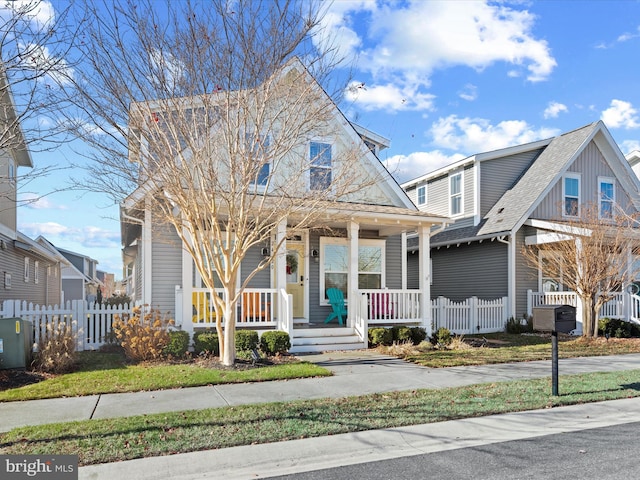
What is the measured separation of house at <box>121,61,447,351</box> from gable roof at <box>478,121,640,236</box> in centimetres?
424

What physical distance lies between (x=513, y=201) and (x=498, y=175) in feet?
5.35

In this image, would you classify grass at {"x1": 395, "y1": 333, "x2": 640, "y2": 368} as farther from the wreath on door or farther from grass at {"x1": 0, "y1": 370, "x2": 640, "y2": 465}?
the wreath on door

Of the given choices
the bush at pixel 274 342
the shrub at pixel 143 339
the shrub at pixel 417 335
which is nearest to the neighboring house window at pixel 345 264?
the shrub at pixel 417 335

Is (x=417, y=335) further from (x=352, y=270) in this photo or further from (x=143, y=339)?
(x=143, y=339)

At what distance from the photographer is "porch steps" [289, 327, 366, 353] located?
1109 centimetres

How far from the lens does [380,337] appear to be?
11656 mm

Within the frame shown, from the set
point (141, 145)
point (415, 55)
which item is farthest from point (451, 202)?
point (141, 145)

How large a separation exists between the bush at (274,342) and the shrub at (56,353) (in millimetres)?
3631

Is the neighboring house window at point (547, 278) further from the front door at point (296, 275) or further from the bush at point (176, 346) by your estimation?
the bush at point (176, 346)

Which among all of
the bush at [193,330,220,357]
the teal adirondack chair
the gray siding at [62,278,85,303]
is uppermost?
the teal adirondack chair

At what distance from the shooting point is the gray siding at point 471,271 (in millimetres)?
16703

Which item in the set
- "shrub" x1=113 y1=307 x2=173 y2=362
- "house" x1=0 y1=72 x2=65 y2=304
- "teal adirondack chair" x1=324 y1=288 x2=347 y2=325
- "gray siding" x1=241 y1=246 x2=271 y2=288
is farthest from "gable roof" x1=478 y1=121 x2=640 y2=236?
"house" x1=0 y1=72 x2=65 y2=304

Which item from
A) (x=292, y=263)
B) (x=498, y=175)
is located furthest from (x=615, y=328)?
(x=292, y=263)

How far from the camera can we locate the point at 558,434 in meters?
5.40
